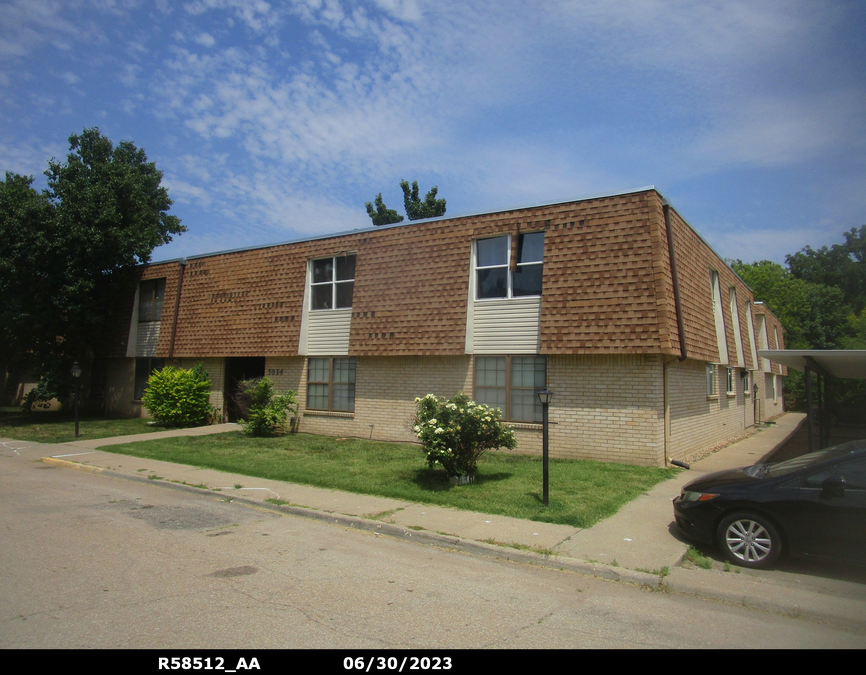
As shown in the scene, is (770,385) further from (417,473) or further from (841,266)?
(841,266)

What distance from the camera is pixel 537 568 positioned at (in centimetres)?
652

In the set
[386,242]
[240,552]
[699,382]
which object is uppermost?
[386,242]

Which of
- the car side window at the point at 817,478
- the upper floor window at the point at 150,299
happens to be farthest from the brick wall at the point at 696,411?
the upper floor window at the point at 150,299

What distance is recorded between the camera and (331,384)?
17.3 meters

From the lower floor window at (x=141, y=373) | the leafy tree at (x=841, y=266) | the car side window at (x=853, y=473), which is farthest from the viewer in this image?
the leafy tree at (x=841, y=266)

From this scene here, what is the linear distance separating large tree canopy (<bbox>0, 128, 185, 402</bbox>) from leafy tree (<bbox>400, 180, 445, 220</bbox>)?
20.9 meters

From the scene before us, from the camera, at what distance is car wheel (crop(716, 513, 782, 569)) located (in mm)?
6344

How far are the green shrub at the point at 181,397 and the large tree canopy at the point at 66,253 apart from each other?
15.5 ft

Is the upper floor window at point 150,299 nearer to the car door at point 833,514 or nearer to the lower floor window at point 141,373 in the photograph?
the lower floor window at point 141,373

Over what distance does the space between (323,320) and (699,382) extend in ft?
34.4

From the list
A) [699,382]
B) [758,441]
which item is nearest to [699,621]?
[699,382]

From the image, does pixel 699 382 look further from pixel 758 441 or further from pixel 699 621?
pixel 699 621

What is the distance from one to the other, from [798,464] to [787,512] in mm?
805

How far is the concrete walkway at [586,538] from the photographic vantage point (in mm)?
5621
